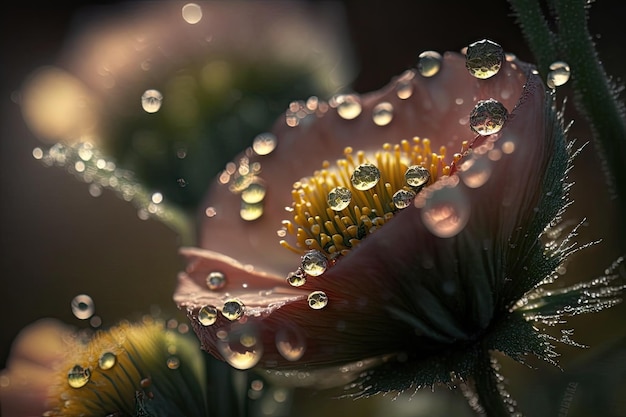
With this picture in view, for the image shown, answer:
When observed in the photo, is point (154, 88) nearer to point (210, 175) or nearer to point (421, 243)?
point (210, 175)

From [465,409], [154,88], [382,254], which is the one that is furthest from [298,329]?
[154,88]

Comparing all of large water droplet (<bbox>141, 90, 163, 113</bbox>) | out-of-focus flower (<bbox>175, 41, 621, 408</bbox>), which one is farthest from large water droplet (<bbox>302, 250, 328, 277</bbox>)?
large water droplet (<bbox>141, 90, 163, 113</bbox>)

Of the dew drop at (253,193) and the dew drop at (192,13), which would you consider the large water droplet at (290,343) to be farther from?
the dew drop at (192,13)

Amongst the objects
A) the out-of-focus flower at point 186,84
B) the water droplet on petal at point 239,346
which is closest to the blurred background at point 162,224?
the out-of-focus flower at point 186,84

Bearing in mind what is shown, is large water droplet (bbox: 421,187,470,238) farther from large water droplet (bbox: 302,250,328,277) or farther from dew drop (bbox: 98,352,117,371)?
dew drop (bbox: 98,352,117,371)

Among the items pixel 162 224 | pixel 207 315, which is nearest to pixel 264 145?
pixel 207 315

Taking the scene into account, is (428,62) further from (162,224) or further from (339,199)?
(162,224)
